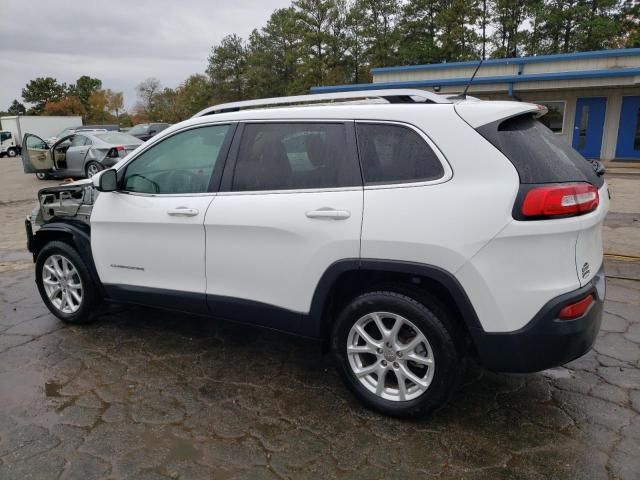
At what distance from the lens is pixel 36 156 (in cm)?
1488

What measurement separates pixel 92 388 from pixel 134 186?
1465 millimetres

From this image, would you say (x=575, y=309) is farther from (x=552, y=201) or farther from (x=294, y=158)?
(x=294, y=158)

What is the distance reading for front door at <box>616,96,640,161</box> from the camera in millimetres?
17953

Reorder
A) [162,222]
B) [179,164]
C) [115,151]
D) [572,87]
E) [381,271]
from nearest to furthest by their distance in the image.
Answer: [381,271], [162,222], [179,164], [115,151], [572,87]

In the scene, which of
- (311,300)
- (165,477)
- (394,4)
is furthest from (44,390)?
(394,4)

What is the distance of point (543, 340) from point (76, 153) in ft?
48.6

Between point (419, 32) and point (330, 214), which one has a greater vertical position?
point (419, 32)

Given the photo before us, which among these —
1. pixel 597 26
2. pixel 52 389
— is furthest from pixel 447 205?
pixel 597 26

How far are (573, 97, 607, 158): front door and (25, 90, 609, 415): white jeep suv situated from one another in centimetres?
1828


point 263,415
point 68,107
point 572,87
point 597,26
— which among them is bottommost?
point 263,415

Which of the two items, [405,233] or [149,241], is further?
[149,241]

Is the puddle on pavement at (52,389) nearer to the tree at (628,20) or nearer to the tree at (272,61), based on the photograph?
the tree at (628,20)

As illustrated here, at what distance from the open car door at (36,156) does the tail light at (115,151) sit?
2.44 m

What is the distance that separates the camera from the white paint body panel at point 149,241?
134 inches
